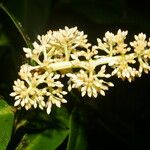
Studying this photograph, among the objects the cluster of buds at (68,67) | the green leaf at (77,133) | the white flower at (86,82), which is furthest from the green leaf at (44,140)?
the white flower at (86,82)

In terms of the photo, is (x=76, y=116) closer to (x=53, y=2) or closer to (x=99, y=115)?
(x=99, y=115)

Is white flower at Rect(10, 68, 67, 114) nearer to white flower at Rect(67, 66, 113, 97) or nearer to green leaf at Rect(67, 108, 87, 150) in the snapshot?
white flower at Rect(67, 66, 113, 97)

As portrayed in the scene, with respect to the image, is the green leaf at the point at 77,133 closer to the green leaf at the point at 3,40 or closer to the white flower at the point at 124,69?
the white flower at the point at 124,69

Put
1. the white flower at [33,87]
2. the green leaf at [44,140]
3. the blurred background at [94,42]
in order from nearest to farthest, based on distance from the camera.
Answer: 1. the white flower at [33,87]
2. the green leaf at [44,140]
3. the blurred background at [94,42]

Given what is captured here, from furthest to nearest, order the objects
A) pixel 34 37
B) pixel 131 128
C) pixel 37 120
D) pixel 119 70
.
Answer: pixel 131 128 → pixel 34 37 → pixel 37 120 → pixel 119 70

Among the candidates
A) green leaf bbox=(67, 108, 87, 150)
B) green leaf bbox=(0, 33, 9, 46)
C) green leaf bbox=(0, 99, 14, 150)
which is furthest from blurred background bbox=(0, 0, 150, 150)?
green leaf bbox=(0, 99, 14, 150)

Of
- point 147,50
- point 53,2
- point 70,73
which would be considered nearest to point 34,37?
point 53,2
